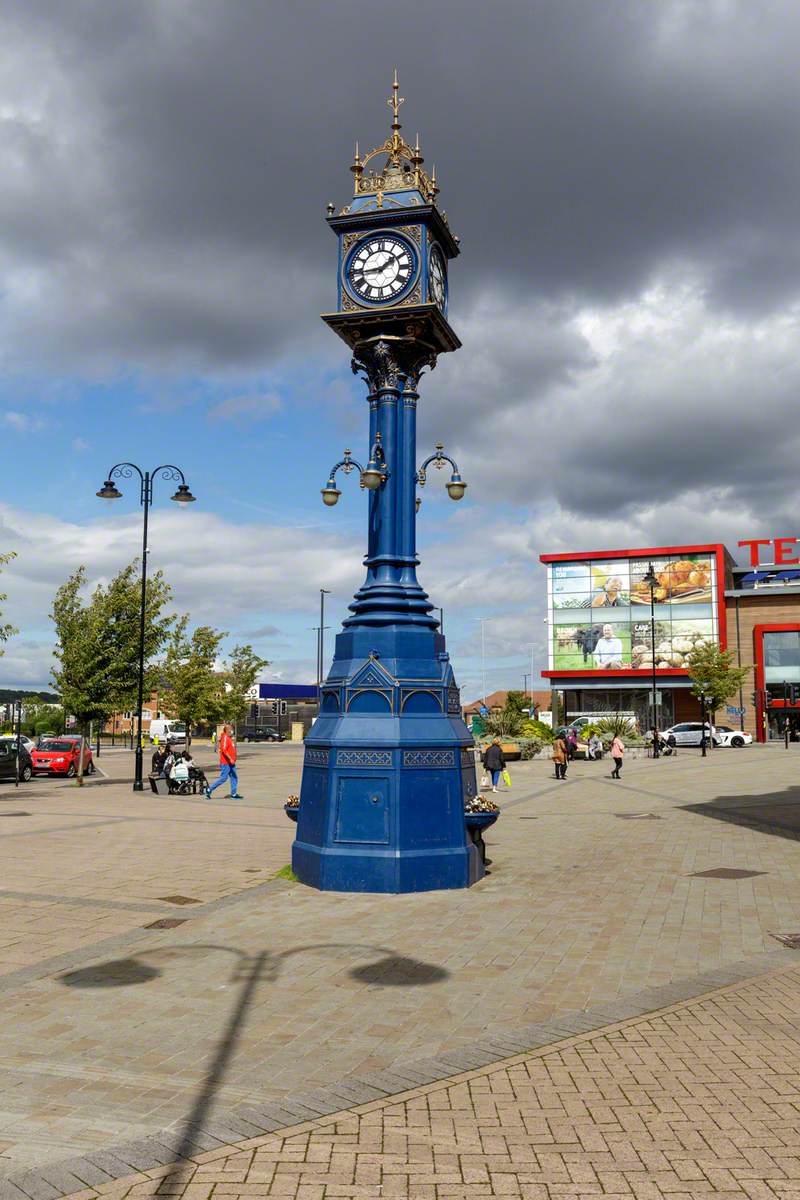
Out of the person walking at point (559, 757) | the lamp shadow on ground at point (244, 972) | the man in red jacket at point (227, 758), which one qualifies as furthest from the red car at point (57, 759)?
the lamp shadow on ground at point (244, 972)

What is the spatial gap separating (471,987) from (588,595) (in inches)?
2982

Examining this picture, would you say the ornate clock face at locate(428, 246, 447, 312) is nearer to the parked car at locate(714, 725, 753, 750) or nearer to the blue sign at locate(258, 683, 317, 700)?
the parked car at locate(714, 725, 753, 750)

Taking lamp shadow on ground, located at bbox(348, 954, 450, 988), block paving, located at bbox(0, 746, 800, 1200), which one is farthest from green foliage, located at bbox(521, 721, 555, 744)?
lamp shadow on ground, located at bbox(348, 954, 450, 988)

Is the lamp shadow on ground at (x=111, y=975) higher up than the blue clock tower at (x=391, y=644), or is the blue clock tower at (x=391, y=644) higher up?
the blue clock tower at (x=391, y=644)

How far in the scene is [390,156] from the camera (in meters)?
13.6

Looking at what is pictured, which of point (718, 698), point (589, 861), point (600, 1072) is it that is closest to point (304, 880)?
point (589, 861)

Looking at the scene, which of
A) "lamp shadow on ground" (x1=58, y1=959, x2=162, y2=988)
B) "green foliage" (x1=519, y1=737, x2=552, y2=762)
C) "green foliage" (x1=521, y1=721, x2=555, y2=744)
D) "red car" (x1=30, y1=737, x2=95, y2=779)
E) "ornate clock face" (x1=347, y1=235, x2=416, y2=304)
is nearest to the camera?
"lamp shadow on ground" (x1=58, y1=959, x2=162, y2=988)

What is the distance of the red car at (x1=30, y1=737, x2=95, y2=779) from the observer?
119 ft

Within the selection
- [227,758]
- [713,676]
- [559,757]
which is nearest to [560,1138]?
[227,758]

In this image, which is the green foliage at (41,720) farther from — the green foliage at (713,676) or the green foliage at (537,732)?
the green foliage at (713,676)

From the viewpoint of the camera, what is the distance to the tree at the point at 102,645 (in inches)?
1358

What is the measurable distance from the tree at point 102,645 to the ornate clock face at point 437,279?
24010mm

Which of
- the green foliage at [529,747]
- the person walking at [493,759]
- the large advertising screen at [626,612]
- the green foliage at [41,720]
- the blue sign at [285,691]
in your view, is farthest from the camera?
→ the blue sign at [285,691]

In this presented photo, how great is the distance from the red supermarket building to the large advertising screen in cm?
8
